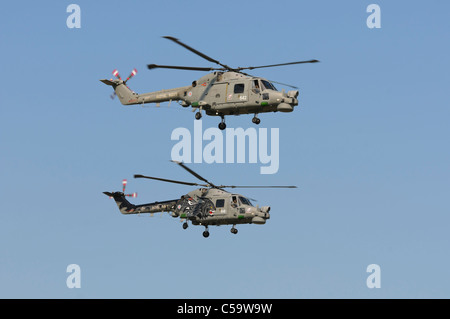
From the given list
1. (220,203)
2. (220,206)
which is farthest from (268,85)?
(220,206)

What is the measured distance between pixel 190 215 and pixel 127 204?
31.1 ft

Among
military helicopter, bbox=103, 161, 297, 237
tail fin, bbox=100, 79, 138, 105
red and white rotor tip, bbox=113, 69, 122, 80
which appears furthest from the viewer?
red and white rotor tip, bbox=113, 69, 122, 80

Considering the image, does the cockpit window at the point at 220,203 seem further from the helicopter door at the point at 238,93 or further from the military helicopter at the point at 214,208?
the helicopter door at the point at 238,93

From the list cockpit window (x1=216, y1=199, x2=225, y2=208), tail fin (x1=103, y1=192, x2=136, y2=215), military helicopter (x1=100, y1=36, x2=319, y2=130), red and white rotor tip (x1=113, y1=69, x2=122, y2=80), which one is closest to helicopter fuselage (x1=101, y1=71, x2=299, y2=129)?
military helicopter (x1=100, y1=36, x2=319, y2=130)

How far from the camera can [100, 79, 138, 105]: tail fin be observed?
3425 inches

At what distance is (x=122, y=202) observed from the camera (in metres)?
92.3

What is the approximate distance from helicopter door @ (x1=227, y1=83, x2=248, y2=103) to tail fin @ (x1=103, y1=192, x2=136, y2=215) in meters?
16.3

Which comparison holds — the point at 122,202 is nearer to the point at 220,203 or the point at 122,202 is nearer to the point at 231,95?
the point at 220,203

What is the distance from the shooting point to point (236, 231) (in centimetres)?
8319

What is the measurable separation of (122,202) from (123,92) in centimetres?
971

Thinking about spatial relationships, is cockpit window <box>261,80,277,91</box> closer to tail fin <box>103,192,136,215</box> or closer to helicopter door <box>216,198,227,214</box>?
helicopter door <box>216,198,227,214</box>

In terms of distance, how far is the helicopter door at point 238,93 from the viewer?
78.6 m
